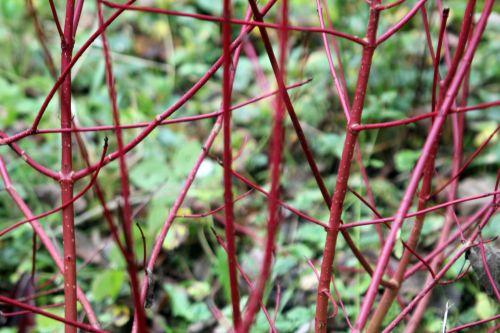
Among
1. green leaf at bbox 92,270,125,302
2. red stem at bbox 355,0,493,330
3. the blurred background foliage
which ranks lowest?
red stem at bbox 355,0,493,330

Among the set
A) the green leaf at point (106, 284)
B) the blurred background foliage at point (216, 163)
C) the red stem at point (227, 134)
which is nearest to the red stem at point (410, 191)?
the red stem at point (227, 134)

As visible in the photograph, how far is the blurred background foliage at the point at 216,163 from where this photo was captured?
6.35ft

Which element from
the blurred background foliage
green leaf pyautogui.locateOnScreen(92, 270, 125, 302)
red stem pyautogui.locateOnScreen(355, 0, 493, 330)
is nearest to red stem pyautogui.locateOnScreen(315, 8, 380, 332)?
red stem pyautogui.locateOnScreen(355, 0, 493, 330)

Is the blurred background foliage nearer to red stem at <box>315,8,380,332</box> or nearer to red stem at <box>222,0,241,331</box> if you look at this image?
red stem at <box>315,8,380,332</box>

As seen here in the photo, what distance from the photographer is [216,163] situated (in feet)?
7.82

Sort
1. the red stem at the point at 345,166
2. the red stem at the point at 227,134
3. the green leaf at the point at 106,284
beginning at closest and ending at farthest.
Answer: the red stem at the point at 227,134
the red stem at the point at 345,166
the green leaf at the point at 106,284

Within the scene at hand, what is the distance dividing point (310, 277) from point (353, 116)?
3.50ft

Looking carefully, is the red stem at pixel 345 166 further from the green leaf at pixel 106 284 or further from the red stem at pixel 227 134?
the green leaf at pixel 106 284

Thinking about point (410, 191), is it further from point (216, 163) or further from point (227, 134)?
point (216, 163)

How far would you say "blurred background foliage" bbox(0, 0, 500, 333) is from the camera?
193cm

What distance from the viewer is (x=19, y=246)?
7.39 feet

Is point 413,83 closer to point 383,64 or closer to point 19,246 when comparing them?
point 383,64

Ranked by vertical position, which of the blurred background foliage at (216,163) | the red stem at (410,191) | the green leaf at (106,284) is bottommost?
the red stem at (410,191)

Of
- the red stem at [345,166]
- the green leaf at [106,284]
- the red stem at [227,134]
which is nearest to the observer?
the red stem at [227,134]
